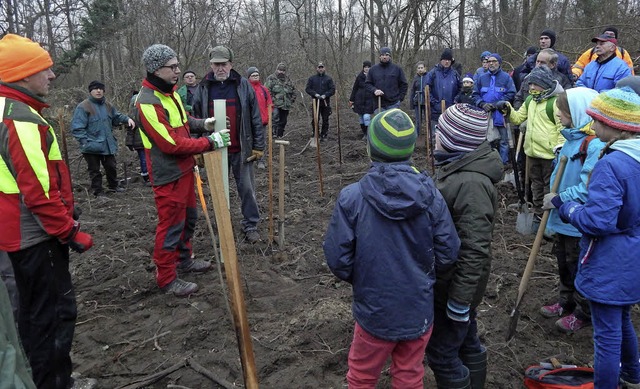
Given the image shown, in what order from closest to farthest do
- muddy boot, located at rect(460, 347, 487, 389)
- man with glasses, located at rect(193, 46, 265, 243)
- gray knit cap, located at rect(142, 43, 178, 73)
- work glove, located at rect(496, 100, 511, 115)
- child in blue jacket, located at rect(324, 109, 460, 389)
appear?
child in blue jacket, located at rect(324, 109, 460, 389)
muddy boot, located at rect(460, 347, 487, 389)
gray knit cap, located at rect(142, 43, 178, 73)
man with glasses, located at rect(193, 46, 265, 243)
work glove, located at rect(496, 100, 511, 115)

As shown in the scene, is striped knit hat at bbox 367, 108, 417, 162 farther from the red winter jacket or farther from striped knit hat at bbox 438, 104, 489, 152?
the red winter jacket

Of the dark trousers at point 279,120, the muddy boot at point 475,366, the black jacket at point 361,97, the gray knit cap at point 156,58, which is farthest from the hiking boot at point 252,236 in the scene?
the dark trousers at point 279,120

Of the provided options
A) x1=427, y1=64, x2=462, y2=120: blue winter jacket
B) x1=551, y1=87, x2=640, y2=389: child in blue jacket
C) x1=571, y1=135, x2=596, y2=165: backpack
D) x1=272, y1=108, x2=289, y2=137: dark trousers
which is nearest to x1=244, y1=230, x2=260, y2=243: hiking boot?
x1=571, y1=135, x2=596, y2=165: backpack

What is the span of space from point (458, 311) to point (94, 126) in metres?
7.31

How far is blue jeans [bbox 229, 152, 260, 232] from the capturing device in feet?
17.4

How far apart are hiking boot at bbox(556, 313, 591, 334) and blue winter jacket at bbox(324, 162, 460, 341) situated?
202cm

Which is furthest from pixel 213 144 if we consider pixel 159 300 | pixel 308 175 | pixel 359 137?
pixel 359 137

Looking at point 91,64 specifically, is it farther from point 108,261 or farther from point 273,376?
point 273,376

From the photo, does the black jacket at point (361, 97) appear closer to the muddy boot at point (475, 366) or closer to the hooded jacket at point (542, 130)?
the hooded jacket at point (542, 130)

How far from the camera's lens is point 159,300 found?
4.23 m

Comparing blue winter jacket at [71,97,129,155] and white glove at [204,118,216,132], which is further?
blue winter jacket at [71,97,129,155]

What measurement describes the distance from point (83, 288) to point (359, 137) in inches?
359

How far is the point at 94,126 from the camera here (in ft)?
25.6

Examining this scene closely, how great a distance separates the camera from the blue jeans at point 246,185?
5.31m
